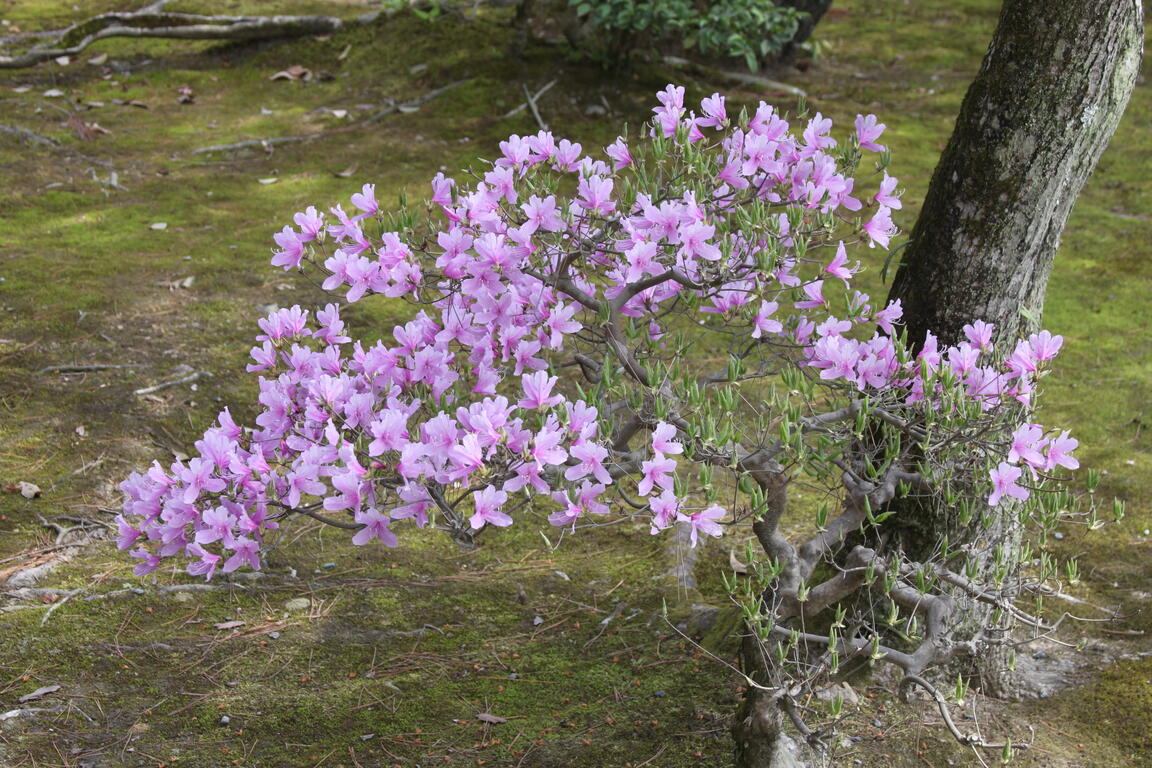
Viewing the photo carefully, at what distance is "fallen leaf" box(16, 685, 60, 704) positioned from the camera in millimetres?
2996

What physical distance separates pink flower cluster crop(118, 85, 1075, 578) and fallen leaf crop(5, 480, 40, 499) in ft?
5.78

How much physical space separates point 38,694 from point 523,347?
1807 millimetres

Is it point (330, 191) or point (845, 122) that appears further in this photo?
point (845, 122)

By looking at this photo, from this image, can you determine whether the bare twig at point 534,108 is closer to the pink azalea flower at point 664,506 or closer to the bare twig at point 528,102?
the bare twig at point 528,102

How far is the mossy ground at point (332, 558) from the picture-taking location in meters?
3.10

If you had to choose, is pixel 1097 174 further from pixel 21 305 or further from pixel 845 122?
pixel 21 305

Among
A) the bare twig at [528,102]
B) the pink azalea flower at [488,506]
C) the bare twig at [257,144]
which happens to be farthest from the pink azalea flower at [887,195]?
the bare twig at [257,144]

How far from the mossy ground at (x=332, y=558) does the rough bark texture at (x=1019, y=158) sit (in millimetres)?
1316

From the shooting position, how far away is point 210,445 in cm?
234

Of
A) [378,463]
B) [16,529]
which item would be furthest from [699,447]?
[16,529]

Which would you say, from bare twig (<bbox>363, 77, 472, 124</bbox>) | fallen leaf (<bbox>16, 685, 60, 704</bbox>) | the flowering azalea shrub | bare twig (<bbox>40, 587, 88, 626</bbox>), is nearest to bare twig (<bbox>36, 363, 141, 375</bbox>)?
bare twig (<bbox>40, 587, 88, 626</bbox>)

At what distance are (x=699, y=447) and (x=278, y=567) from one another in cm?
214

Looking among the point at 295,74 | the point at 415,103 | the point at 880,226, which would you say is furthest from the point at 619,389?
the point at 295,74

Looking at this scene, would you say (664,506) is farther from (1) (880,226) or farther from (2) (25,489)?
(2) (25,489)
